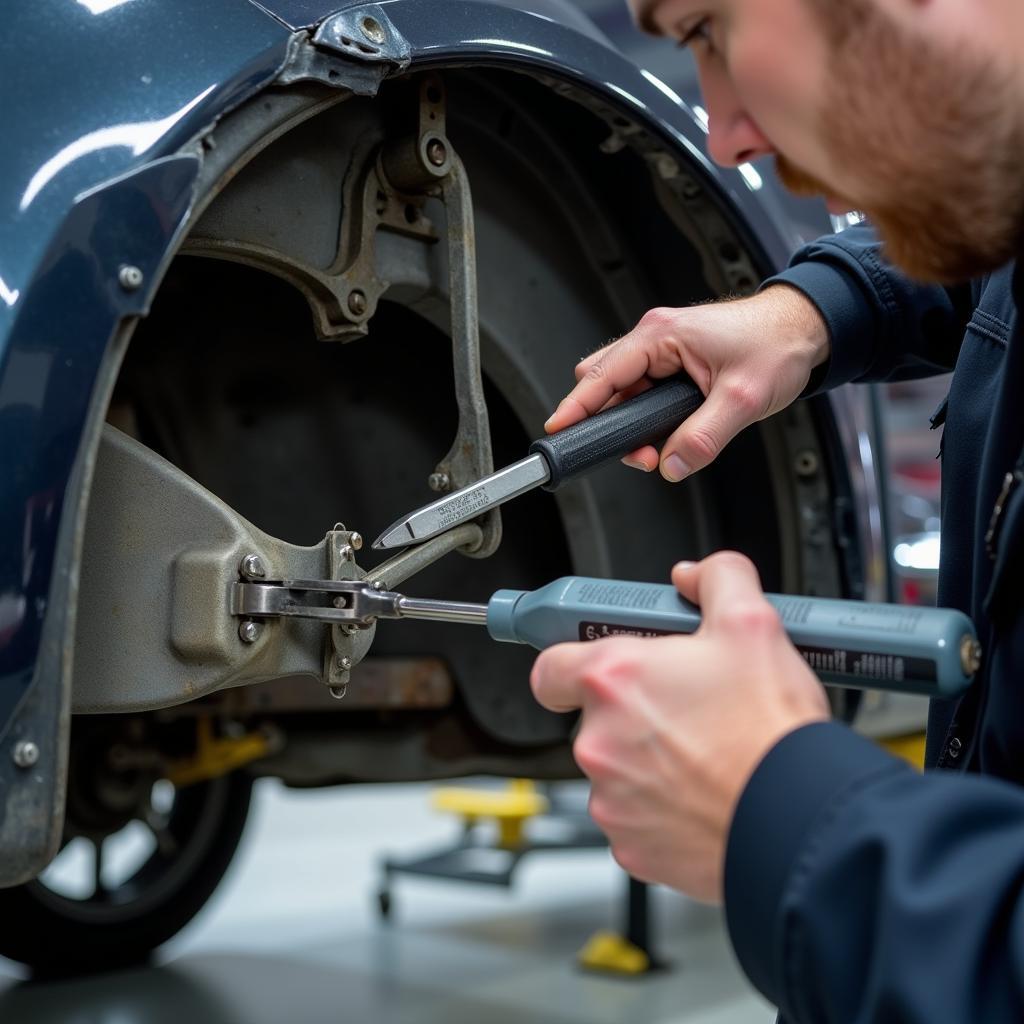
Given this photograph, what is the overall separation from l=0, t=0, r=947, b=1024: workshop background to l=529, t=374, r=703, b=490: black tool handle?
44cm

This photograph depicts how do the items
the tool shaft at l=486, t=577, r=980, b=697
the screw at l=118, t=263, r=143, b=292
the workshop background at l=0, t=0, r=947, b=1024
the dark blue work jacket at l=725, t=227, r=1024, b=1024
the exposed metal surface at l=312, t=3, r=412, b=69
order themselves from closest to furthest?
the dark blue work jacket at l=725, t=227, r=1024, b=1024 → the tool shaft at l=486, t=577, r=980, b=697 → the screw at l=118, t=263, r=143, b=292 → the exposed metal surface at l=312, t=3, r=412, b=69 → the workshop background at l=0, t=0, r=947, b=1024

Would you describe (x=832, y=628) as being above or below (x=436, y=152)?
below

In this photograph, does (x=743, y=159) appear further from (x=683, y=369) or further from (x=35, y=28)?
(x=35, y=28)

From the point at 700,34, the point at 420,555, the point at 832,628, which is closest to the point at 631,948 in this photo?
the point at 420,555

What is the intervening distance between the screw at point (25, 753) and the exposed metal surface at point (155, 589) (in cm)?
15

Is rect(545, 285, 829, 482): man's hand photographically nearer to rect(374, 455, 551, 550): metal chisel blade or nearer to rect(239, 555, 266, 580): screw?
rect(374, 455, 551, 550): metal chisel blade

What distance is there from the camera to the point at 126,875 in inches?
84.2

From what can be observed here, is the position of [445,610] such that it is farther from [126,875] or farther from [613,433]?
[126,875]

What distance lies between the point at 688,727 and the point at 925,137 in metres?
0.33

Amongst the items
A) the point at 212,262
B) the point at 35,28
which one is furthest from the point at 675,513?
the point at 35,28

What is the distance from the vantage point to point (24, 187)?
733mm

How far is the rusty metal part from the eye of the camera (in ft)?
5.87

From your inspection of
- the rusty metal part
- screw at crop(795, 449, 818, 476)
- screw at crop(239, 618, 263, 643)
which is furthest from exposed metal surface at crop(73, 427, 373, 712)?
the rusty metal part

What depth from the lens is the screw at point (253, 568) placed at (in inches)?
35.3
